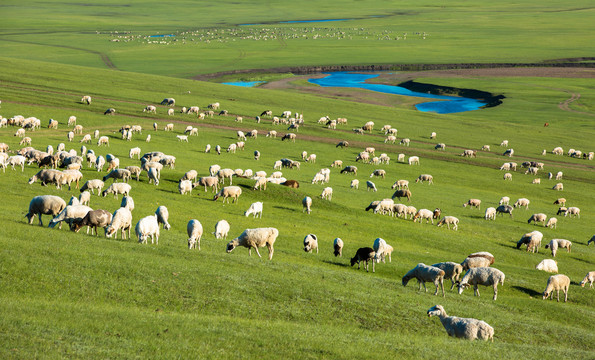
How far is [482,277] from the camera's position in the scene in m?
28.1

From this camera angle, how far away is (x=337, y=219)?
43031mm

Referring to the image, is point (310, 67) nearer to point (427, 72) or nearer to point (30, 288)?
point (427, 72)

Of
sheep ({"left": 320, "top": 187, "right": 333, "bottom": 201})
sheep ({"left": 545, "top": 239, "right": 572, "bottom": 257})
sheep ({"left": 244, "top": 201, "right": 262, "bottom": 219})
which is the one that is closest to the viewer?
sheep ({"left": 244, "top": 201, "right": 262, "bottom": 219})

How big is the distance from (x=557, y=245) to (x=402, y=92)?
347 feet

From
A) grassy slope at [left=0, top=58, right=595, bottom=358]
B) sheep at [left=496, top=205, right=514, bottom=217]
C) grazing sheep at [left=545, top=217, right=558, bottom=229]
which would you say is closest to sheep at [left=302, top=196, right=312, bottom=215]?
grassy slope at [left=0, top=58, right=595, bottom=358]

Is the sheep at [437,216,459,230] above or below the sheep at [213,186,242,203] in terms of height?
below

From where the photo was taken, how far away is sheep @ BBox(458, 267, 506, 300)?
91.2 ft

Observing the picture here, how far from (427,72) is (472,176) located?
100832 mm

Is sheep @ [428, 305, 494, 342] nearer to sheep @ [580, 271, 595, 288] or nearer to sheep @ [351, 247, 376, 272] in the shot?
sheep @ [351, 247, 376, 272]

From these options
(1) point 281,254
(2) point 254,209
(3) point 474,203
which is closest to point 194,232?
(1) point 281,254

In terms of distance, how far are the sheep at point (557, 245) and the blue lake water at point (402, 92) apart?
8276 centimetres

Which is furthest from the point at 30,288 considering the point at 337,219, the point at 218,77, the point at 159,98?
the point at 218,77

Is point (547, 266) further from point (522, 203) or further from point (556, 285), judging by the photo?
point (522, 203)

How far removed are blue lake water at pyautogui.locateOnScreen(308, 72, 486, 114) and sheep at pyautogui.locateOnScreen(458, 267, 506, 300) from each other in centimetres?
9789
